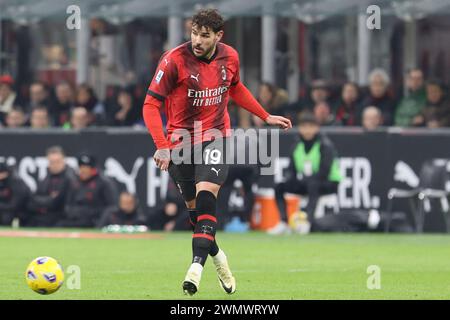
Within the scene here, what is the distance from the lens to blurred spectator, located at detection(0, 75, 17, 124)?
76.7 feet

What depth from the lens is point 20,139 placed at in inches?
851

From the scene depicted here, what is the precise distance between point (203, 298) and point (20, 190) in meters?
10.6

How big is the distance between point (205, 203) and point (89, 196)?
970 cm

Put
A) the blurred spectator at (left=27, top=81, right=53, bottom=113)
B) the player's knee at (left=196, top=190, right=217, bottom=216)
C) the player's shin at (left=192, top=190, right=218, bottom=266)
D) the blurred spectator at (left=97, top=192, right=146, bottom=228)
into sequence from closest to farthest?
the player's shin at (left=192, top=190, right=218, bottom=266), the player's knee at (left=196, top=190, right=217, bottom=216), the blurred spectator at (left=97, top=192, right=146, bottom=228), the blurred spectator at (left=27, top=81, right=53, bottom=113)

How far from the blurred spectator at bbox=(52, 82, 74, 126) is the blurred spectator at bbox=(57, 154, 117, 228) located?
2.65 metres

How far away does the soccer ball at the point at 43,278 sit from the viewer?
10922mm

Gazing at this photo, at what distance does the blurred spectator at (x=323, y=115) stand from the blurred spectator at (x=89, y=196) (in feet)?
11.0

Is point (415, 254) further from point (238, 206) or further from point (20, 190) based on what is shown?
point (20, 190)

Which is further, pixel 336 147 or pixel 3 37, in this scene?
pixel 3 37

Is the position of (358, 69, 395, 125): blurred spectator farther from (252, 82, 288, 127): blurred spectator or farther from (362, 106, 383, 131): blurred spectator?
(252, 82, 288, 127): blurred spectator

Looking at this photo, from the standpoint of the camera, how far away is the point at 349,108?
842 inches

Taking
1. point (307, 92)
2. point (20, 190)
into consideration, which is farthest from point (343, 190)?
point (20, 190)

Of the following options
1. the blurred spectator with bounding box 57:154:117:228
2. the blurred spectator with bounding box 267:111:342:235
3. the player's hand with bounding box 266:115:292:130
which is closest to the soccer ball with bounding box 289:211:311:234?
the blurred spectator with bounding box 267:111:342:235

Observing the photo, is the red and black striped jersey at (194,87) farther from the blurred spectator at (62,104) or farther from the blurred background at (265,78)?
the blurred spectator at (62,104)
